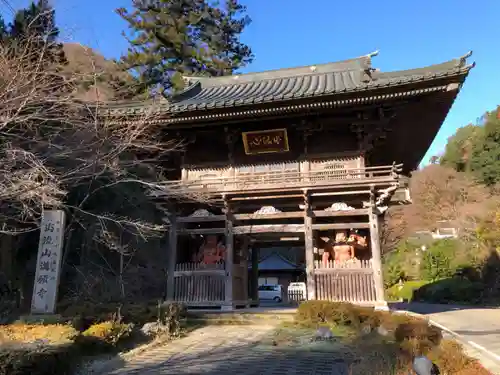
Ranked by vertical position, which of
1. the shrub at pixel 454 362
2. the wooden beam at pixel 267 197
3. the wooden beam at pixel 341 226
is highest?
the wooden beam at pixel 267 197

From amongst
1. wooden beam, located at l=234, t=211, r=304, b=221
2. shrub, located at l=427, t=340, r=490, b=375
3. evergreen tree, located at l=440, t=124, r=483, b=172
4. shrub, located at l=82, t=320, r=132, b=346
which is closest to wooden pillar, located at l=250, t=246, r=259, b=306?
wooden beam, located at l=234, t=211, r=304, b=221

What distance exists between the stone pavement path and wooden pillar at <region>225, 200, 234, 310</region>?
3.29 meters

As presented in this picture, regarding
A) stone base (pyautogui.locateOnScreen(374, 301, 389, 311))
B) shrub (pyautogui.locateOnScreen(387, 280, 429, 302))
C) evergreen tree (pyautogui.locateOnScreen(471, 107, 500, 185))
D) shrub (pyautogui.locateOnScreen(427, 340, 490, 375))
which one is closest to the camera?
shrub (pyautogui.locateOnScreen(427, 340, 490, 375))

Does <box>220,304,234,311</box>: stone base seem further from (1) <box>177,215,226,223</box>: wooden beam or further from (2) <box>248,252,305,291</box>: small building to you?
(2) <box>248,252,305,291</box>: small building

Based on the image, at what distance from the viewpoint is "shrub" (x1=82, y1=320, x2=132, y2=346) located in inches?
297

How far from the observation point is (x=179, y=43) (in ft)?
102

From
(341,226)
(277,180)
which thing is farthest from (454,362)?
(277,180)

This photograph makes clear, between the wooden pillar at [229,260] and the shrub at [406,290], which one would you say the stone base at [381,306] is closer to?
the wooden pillar at [229,260]

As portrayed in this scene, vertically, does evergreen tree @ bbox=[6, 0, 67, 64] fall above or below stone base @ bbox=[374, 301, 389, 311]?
above

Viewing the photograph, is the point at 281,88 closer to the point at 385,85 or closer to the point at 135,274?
the point at 385,85

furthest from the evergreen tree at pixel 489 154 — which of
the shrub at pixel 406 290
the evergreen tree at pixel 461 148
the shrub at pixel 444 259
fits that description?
the shrub at pixel 406 290

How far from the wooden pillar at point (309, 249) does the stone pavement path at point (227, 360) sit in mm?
3245

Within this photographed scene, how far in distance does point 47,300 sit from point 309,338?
5325 millimetres

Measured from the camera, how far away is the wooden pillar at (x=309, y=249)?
11414 mm
